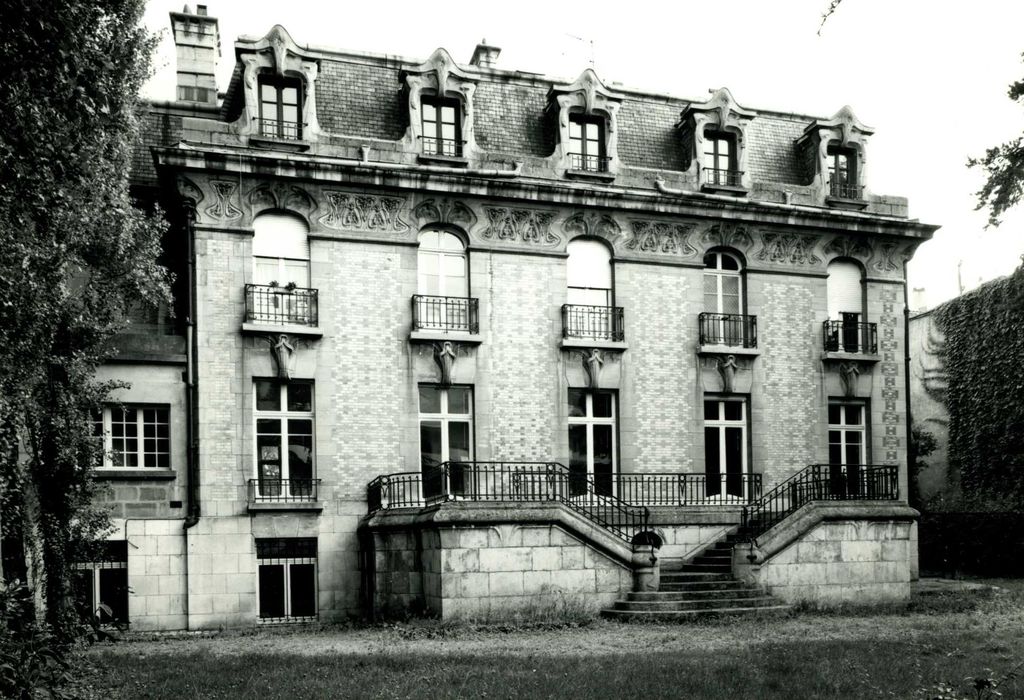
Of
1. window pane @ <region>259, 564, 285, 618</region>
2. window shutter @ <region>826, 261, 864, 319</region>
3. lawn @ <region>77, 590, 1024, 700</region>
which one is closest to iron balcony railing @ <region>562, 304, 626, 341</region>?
window shutter @ <region>826, 261, 864, 319</region>

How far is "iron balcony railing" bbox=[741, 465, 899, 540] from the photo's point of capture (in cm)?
2230

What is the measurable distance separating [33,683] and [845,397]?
19.7 m

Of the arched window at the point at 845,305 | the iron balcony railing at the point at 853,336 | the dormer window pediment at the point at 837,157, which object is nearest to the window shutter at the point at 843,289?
the arched window at the point at 845,305

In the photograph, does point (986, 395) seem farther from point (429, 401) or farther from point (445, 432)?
point (429, 401)

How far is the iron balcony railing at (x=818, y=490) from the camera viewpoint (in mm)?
22297

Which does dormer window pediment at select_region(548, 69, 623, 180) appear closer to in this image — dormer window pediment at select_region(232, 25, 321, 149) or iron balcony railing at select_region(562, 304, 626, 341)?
iron balcony railing at select_region(562, 304, 626, 341)

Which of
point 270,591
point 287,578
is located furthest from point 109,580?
point 287,578

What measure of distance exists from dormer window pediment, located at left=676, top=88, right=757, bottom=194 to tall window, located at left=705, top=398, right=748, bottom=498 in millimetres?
4997

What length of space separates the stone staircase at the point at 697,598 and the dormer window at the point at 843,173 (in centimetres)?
997

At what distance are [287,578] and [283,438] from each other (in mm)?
2768

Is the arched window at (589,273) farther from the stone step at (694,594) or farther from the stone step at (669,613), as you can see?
the stone step at (669,613)

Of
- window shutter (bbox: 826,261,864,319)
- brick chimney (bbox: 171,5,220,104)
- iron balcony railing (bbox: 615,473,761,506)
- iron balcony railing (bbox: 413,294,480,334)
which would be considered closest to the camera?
iron balcony railing (bbox: 413,294,480,334)

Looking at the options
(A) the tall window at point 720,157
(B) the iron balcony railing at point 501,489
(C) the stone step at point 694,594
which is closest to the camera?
(C) the stone step at point 694,594

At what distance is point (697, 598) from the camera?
19.4 metres
